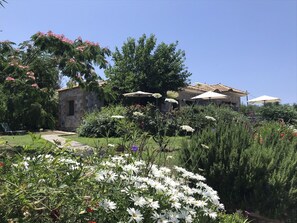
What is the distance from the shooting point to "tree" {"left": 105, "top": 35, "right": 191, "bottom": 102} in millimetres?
23484

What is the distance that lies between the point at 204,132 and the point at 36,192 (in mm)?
3340

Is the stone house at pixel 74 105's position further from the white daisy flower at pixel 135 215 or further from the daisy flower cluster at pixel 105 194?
the white daisy flower at pixel 135 215

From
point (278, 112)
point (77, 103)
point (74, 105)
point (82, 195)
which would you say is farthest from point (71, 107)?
point (82, 195)

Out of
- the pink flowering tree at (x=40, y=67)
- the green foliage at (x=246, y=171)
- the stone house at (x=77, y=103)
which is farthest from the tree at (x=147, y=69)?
the green foliage at (x=246, y=171)

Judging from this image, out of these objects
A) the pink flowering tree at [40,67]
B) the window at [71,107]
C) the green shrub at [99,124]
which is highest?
the pink flowering tree at [40,67]

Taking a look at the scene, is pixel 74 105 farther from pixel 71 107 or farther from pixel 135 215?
pixel 135 215

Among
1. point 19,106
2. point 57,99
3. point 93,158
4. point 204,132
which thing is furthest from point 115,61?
point 93,158

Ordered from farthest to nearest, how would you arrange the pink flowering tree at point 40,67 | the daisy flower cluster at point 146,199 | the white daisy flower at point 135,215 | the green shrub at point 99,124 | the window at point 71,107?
1. the window at point 71,107
2. the green shrub at point 99,124
3. the pink flowering tree at point 40,67
4. the daisy flower cluster at point 146,199
5. the white daisy flower at point 135,215

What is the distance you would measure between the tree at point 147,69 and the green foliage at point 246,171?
18513 mm

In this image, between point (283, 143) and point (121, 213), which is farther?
point (283, 143)

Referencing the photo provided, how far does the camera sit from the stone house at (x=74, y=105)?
2330 cm

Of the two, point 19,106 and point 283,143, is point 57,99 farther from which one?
point 283,143

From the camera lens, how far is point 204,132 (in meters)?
4.92

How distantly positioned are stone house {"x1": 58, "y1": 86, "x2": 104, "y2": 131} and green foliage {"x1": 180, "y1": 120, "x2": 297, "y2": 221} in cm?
1823
